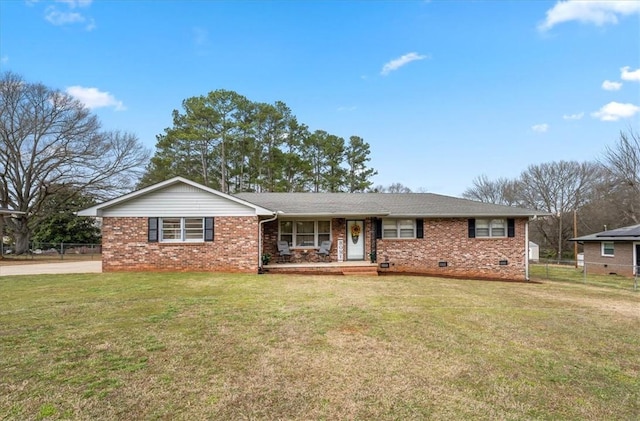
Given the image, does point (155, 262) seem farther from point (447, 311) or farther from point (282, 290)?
point (447, 311)

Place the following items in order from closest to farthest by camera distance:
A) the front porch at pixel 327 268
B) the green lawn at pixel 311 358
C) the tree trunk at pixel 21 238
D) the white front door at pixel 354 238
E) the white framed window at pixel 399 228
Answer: the green lawn at pixel 311 358, the front porch at pixel 327 268, the white framed window at pixel 399 228, the white front door at pixel 354 238, the tree trunk at pixel 21 238

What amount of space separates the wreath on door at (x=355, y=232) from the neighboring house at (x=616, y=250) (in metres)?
13.9

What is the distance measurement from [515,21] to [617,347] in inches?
546

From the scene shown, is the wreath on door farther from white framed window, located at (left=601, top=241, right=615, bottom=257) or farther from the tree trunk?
the tree trunk

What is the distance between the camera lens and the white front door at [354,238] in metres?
14.6

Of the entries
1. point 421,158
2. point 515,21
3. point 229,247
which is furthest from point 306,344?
point 421,158

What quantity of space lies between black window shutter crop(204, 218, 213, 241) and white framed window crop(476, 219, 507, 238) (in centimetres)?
1112

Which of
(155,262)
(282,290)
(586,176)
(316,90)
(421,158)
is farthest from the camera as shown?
(586,176)

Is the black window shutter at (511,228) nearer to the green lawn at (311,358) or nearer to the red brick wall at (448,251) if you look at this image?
the red brick wall at (448,251)

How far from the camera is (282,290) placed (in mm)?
8977

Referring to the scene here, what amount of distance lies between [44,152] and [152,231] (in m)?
20.3

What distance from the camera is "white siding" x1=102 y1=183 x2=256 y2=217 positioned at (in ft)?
40.8

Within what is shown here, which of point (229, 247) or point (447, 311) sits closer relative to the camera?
point (447, 311)

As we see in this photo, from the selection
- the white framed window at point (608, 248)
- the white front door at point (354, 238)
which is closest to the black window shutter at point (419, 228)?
the white front door at point (354, 238)
